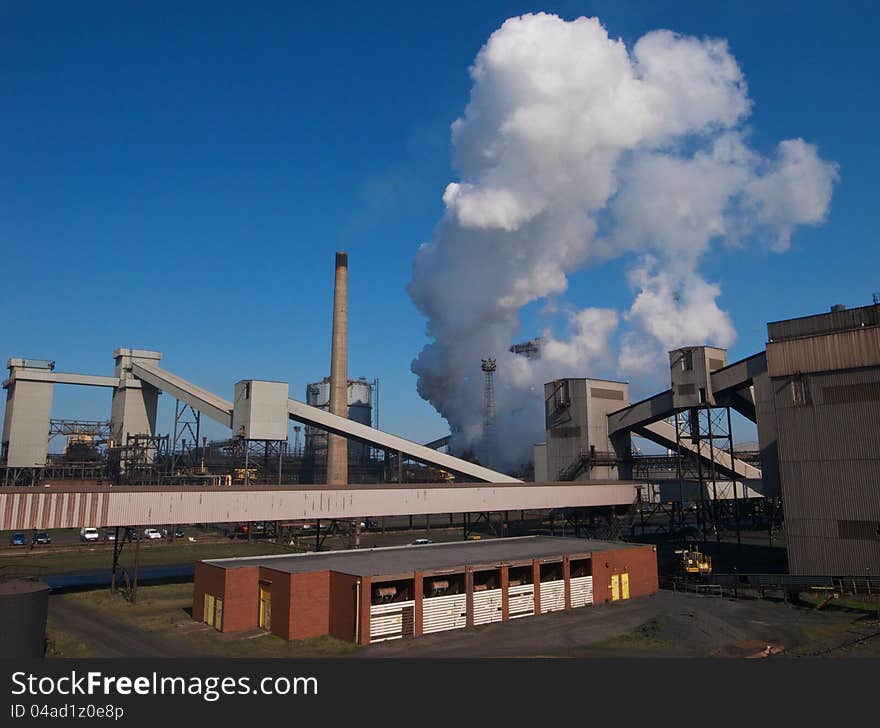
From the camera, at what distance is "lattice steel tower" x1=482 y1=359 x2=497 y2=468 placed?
86.4 meters

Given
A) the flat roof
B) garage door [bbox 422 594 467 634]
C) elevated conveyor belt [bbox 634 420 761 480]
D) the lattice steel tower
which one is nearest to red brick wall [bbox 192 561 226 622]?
the flat roof

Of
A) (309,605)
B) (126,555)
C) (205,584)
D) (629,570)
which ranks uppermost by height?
(205,584)

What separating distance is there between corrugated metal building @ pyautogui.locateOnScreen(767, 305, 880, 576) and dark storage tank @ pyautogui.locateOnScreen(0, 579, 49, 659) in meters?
34.5

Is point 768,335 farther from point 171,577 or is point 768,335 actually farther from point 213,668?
point 171,577

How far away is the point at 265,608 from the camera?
2642 centimetres

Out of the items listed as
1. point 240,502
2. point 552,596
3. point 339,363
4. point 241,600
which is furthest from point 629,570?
point 339,363

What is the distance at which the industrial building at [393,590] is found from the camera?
2470 centimetres

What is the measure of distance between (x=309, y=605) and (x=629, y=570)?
692 inches

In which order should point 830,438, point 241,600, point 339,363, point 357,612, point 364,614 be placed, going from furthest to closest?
1. point 339,363
2. point 830,438
3. point 241,600
4. point 357,612
5. point 364,614

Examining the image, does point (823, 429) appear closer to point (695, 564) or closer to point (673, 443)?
point (695, 564)

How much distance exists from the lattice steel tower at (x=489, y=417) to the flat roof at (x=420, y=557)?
47.3 metres

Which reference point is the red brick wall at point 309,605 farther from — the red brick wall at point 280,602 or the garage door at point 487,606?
the garage door at point 487,606

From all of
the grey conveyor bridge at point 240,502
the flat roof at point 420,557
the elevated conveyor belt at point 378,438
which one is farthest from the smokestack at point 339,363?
the flat roof at point 420,557

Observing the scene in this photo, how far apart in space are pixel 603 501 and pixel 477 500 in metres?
13.3
